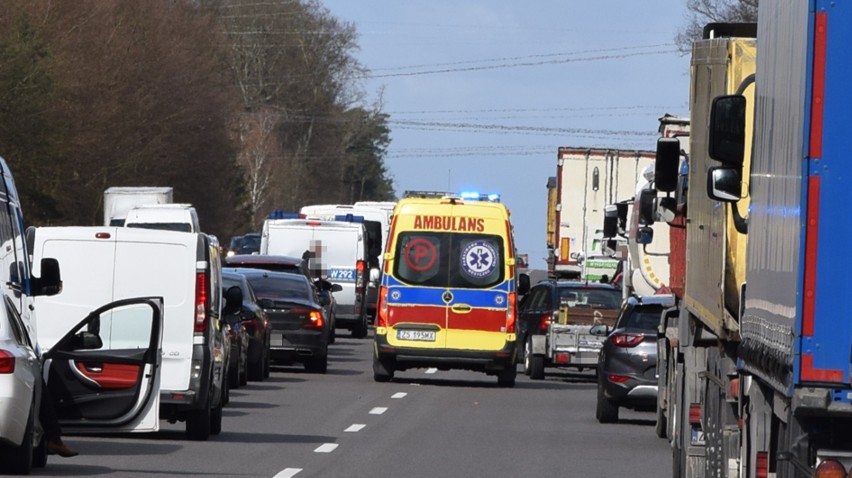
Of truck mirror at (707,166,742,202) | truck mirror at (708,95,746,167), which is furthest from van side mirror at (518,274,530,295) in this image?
truck mirror at (708,95,746,167)

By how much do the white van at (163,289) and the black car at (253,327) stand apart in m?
7.78

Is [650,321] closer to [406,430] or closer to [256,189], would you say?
[406,430]

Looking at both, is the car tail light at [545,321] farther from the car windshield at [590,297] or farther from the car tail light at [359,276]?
the car tail light at [359,276]

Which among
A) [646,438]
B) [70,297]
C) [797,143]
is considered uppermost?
[797,143]

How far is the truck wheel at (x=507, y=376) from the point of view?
96.3 ft

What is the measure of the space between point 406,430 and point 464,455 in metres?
2.73

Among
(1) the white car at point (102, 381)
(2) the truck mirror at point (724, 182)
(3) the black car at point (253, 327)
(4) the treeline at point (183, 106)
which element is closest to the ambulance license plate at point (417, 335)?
(3) the black car at point (253, 327)

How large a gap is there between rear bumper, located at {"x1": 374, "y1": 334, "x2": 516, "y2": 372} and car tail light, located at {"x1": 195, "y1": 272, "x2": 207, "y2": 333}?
34.4 ft

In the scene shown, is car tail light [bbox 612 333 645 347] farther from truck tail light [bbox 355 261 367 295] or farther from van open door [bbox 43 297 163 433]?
truck tail light [bbox 355 261 367 295]

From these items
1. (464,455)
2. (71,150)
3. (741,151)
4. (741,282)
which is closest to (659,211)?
(464,455)

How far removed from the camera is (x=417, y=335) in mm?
29047

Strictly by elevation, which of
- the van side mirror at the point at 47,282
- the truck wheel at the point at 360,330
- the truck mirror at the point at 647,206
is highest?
the truck mirror at the point at 647,206

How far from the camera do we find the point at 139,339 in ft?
58.0

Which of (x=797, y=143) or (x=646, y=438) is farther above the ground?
(x=797, y=143)
